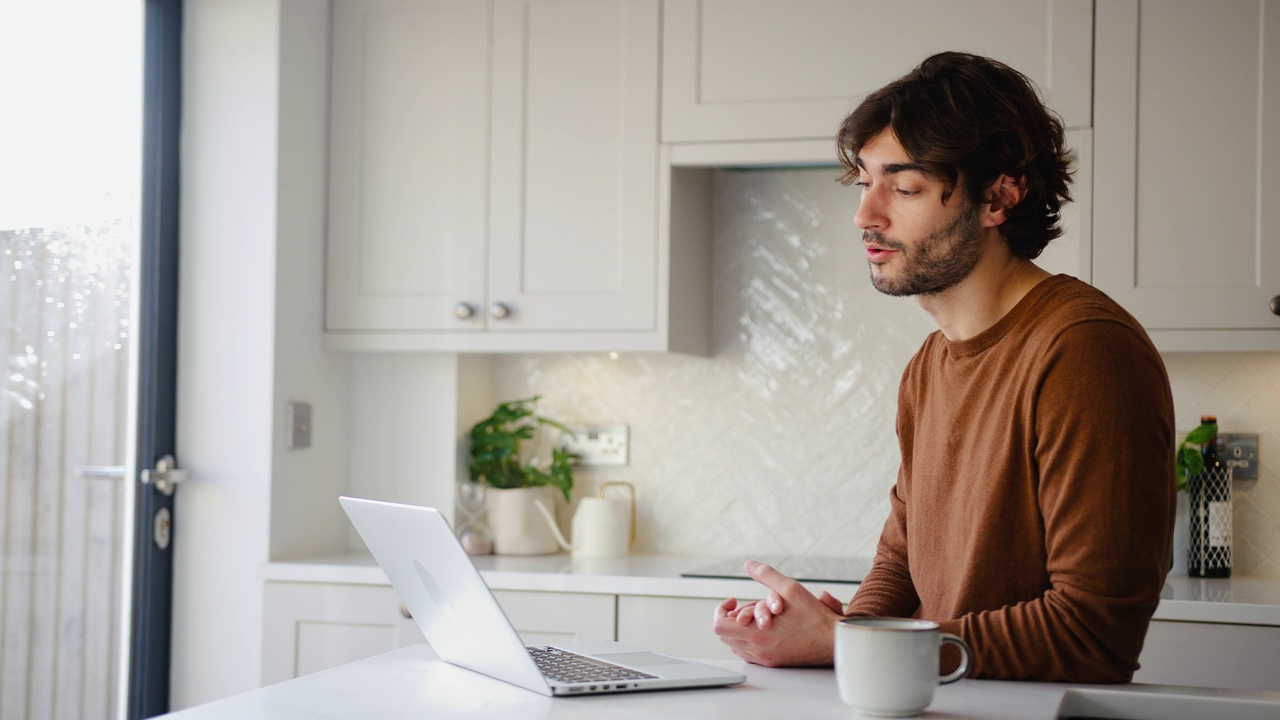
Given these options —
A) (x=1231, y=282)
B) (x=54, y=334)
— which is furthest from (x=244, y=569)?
(x=1231, y=282)

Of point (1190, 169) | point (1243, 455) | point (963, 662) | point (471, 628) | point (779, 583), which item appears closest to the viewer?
point (963, 662)

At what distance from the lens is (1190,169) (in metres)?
2.48

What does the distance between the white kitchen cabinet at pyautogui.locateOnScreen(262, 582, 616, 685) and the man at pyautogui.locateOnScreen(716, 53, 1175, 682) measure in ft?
3.29

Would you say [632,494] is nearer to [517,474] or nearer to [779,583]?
[517,474]

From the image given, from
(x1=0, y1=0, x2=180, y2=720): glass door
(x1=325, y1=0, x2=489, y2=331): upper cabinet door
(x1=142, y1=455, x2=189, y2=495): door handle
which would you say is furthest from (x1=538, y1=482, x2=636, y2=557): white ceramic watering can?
(x1=0, y1=0, x2=180, y2=720): glass door

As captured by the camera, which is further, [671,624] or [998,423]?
[671,624]

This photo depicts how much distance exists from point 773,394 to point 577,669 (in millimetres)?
1830

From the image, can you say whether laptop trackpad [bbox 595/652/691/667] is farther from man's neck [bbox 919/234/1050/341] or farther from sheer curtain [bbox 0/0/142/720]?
sheer curtain [bbox 0/0/142/720]

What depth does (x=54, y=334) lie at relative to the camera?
2.46 m

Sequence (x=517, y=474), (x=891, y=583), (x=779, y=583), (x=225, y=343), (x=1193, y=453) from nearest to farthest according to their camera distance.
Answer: (x=779, y=583) → (x=891, y=583) → (x=1193, y=453) → (x=225, y=343) → (x=517, y=474)

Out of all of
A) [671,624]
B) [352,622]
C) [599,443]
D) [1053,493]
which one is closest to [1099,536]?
[1053,493]

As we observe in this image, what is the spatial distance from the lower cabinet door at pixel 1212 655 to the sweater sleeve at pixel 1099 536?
3.61 feet

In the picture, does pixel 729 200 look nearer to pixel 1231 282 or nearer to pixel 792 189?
pixel 792 189

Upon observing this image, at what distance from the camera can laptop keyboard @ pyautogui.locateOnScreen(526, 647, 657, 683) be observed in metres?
1.19
